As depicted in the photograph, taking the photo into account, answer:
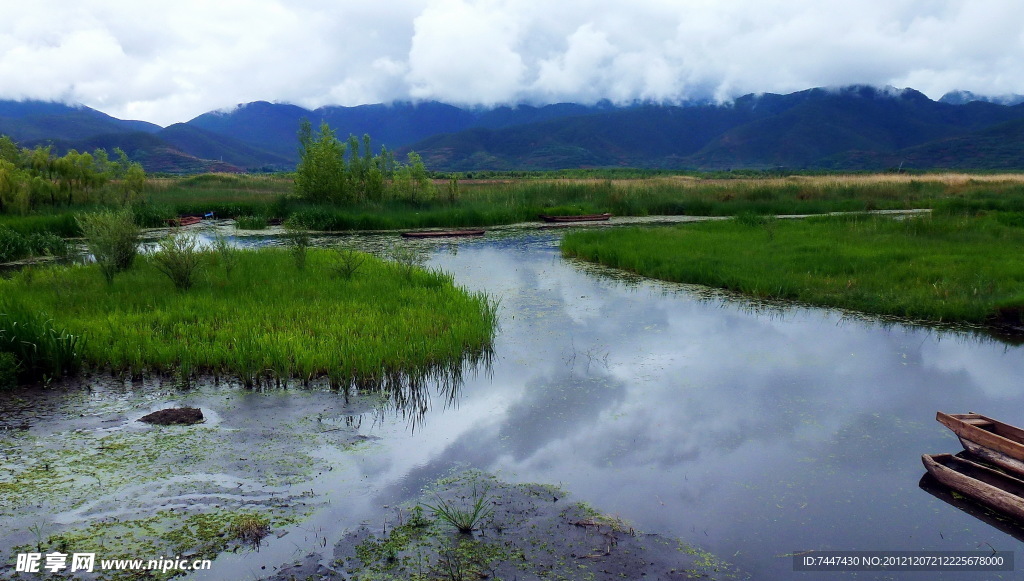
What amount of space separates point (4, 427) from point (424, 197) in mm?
19514

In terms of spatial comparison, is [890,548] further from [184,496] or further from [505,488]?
[184,496]

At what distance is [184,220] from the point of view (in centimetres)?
2273

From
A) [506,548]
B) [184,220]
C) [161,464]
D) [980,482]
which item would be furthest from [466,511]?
[184,220]

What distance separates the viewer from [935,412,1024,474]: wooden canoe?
4.64 metres

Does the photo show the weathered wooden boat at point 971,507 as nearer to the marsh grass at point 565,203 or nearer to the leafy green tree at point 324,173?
the marsh grass at point 565,203

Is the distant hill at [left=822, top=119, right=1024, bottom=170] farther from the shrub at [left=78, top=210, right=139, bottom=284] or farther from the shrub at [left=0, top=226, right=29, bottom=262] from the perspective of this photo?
the shrub at [left=0, top=226, right=29, bottom=262]

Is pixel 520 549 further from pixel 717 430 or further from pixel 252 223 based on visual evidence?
pixel 252 223

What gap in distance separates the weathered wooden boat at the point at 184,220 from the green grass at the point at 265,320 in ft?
36.4

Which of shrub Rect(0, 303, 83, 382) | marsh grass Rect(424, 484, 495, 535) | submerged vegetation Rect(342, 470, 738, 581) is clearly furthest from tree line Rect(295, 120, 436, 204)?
submerged vegetation Rect(342, 470, 738, 581)

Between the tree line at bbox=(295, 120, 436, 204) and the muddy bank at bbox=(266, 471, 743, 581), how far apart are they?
65.7ft

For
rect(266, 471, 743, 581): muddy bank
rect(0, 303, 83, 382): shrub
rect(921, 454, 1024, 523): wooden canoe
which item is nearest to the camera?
rect(266, 471, 743, 581): muddy bank

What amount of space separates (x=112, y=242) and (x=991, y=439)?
11.3 m

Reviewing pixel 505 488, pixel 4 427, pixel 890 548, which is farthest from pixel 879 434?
pixel 4 427

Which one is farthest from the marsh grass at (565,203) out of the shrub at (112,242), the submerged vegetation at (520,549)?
the submerged vegetation at (520,549)
